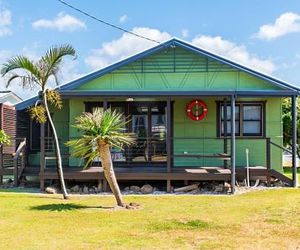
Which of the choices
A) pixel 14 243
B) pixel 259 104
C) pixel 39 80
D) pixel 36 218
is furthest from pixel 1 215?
pixel 259 104

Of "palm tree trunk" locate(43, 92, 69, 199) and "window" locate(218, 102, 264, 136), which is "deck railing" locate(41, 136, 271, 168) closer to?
"window" locate(218, 102, 264, 136)

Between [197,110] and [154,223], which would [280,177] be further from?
[154,223]

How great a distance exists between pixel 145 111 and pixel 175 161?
2188 mm

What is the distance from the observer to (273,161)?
58.9ft

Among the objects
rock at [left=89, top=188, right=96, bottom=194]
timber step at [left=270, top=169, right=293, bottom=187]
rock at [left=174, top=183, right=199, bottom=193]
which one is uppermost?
timber step at [left=270, top=169, right=293, bottom=187]

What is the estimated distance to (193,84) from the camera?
1767cm

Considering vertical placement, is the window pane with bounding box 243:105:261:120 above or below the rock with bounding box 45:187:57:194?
above

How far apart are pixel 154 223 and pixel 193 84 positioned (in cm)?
873

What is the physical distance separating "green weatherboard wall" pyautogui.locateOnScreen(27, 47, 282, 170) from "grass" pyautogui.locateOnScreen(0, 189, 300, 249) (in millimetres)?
4339

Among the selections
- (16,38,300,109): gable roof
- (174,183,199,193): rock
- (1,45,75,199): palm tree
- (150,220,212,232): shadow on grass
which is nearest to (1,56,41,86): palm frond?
(1,45,75,199): palm tree

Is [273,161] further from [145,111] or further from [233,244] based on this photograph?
[233,244]

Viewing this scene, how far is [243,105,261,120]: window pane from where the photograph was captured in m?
18.0

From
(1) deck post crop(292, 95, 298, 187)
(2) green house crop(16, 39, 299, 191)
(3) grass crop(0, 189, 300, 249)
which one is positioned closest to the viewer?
(3) grass crop(0, 189, 300, 249)

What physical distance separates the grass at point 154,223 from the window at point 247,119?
4.54m
